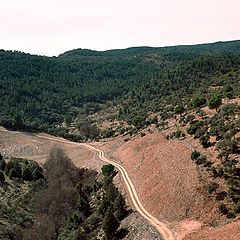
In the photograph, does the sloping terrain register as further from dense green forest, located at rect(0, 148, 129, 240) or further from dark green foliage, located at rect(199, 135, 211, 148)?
dense green forest, located at rect(0, 148, 129, 240)

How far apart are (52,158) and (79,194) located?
20.4 metres

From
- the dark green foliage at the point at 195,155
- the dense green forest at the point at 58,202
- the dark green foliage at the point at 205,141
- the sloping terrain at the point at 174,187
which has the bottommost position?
the dense green forest at the point at 58,202

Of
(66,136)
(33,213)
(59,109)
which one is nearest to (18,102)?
(59,109)

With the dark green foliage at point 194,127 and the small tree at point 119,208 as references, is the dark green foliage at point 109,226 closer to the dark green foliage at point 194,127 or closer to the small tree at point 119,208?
the small tree at point 119,208

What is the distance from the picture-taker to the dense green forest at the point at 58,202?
54.3m

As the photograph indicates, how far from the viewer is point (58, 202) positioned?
64938 mm

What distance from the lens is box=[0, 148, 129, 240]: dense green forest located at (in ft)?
178

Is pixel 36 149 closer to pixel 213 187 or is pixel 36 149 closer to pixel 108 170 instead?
pixel 108 170

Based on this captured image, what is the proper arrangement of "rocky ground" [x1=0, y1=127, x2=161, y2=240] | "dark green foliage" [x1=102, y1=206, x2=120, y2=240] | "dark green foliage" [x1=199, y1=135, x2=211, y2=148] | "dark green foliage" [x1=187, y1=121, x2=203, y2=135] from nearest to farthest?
"dark green foliage" [x1=102, y1=206, x2=120, y2=240], "dark green foliage" [x1=199, y1=135, x2=211, y2=148], "dark green foliage" [x1=187, y1=121, x2=203, y2=135], "rocky ground" [x1=0, y1=127, x2=161, y2=240]

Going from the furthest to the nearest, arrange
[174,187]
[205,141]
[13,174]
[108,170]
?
1. [13,174]
2. [108,170]
3. [205,141]
4. [174,187]

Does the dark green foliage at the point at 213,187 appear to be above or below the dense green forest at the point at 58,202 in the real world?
above

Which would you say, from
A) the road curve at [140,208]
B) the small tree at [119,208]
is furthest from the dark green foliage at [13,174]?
the small tree at [119,208]

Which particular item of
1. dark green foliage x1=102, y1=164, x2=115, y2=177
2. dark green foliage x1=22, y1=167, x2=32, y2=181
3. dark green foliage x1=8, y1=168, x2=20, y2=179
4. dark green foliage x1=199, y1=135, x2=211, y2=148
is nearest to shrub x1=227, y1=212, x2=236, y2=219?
dark green foliage x1=199, y1=135, x2=211, y2=148

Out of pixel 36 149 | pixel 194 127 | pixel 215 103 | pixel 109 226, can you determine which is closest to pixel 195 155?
pixel 194 127
